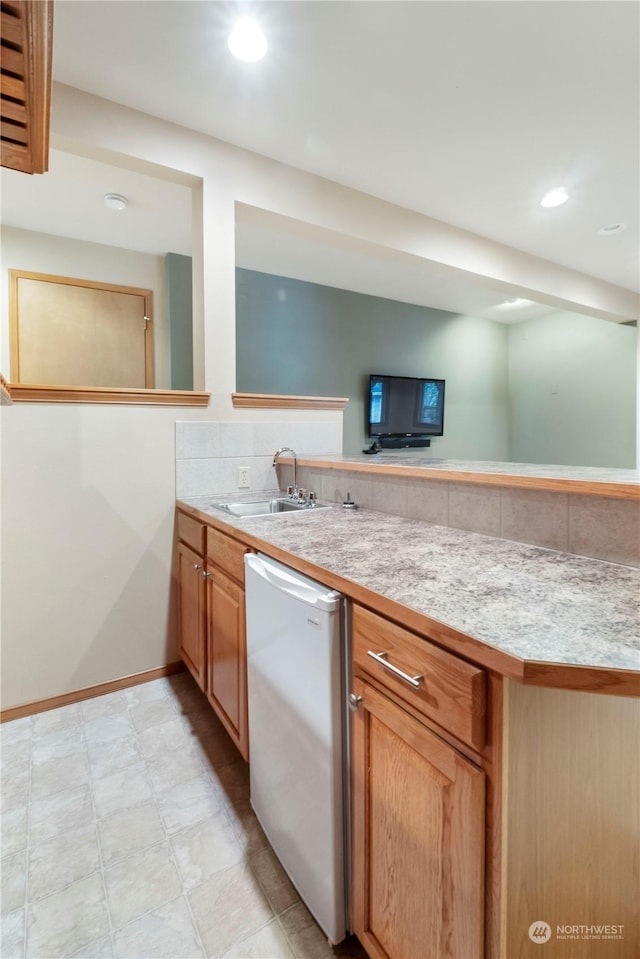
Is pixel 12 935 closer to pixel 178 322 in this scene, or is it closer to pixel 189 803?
pixel 189 803

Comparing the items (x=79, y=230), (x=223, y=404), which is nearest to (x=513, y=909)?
(x=223, y=404)

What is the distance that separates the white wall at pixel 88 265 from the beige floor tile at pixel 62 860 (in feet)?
9.18

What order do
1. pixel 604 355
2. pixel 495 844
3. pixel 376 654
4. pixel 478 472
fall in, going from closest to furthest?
pixel 495 844 < pixel 376 654 < pixel 478 472 < pixel 604 355

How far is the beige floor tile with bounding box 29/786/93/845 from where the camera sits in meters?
1.33

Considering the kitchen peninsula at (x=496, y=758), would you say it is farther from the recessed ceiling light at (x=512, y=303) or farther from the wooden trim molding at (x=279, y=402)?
the recessed ceiling light at (x=512, y=303)

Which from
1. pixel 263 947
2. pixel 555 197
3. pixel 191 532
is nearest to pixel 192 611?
pixel 191 532

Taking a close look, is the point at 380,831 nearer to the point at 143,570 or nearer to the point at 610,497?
the point at 610,497

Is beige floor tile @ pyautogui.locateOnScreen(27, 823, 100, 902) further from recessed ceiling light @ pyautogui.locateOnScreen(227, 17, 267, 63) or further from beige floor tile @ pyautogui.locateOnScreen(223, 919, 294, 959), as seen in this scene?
recessed ceiling light @ pyautogui.locateOnScreen(227, 17, 267, 63)

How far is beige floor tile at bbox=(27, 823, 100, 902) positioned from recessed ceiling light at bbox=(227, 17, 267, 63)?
277 centimetres

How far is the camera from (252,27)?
1593 millimetres

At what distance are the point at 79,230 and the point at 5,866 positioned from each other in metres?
3.47

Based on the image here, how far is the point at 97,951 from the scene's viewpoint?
3.32ft

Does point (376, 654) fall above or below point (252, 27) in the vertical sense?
below

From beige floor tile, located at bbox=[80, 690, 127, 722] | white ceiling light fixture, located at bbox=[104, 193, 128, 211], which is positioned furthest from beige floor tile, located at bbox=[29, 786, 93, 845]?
white ceiling light fixture, located at bbox=[104, 193, 128, 211]
